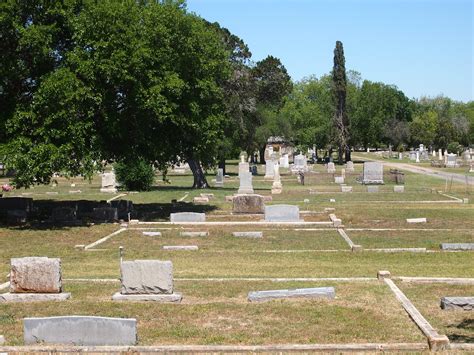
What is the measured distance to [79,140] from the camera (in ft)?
86.7

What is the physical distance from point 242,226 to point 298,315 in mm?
14992

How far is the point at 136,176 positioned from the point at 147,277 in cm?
3447

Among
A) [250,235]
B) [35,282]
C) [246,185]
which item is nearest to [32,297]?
[35,282]

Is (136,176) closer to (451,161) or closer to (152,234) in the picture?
(152,234)

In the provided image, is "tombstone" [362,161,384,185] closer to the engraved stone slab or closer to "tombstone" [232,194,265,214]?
"tombstone" [232,194,265,214]

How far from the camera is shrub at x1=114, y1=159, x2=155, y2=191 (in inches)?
1857

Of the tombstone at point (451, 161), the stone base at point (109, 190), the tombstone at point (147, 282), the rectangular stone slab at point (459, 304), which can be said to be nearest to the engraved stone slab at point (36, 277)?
the tombstone at point (147, 282)

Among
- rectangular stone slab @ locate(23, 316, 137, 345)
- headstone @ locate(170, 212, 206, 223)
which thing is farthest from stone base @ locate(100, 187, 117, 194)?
rectangular stone slab @ locate(23, 316, 137, 345)

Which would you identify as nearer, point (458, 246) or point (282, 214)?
point (458, 246)

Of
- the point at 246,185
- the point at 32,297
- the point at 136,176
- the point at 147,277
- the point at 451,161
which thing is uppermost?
the point at 451,161

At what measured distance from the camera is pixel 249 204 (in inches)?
1190

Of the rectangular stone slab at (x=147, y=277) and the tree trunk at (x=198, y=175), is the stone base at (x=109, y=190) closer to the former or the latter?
the tree trunk at (x=198, y=175)

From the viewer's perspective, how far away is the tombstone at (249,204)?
30172mm

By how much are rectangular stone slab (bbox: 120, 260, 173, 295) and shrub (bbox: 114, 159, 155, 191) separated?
33928 mm
